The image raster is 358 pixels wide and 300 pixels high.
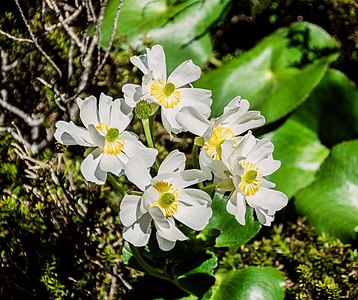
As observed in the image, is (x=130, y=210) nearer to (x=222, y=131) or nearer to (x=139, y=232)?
(x=139, y=232)

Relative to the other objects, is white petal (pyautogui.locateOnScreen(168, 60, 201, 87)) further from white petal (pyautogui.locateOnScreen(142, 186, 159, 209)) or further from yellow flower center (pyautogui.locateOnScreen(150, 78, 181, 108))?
white petal (pyautogui.locateOnScreen(142, 186, 159, 209))

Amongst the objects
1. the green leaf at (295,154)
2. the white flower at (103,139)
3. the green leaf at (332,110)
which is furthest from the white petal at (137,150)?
the green leaf at (332,110)

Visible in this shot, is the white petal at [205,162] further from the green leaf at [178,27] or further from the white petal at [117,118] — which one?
the green leaf at [178,27]

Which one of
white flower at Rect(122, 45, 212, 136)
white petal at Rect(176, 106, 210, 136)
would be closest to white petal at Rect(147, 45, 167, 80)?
white flower at Rect(122, 45, 212, 136)

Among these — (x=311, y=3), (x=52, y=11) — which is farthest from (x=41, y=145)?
(x=311, y=3)

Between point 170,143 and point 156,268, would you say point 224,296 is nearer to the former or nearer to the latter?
point 156,268

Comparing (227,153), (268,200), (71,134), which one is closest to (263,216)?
(268,200)

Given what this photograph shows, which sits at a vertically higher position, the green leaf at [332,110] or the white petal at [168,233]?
the white petal at [168,233]
